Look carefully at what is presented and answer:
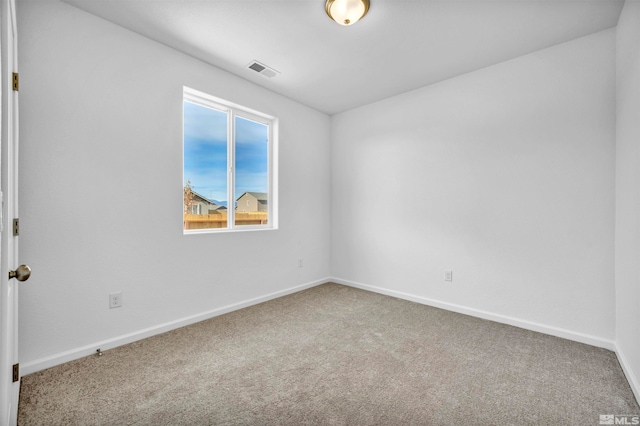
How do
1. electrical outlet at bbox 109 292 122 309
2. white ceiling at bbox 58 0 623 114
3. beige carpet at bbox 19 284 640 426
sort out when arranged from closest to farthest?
beige carpet at bbox 19 284 640 426, white ceiling at bbox 58 0 623 114, electrical outlet at bbox 109 292 122 309

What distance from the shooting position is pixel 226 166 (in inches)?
129

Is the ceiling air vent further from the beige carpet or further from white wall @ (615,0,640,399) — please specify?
white wall @ (615,0,640,399)

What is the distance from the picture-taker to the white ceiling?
2.12 m

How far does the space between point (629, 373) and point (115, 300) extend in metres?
3.67

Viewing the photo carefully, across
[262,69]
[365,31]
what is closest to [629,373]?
[365,31]

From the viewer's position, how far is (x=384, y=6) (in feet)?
6.90

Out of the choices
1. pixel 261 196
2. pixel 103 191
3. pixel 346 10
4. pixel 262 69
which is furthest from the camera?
pixel 261 196

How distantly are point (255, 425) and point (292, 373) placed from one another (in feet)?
1.63

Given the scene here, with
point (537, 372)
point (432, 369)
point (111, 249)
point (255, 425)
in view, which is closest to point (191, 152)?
point (111, 249)

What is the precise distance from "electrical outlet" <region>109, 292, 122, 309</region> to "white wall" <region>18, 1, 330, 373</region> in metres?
0.04

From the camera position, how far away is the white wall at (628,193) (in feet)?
5.85

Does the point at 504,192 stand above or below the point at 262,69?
below

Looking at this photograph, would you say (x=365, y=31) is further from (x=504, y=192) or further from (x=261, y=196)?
(x=261, y=196)

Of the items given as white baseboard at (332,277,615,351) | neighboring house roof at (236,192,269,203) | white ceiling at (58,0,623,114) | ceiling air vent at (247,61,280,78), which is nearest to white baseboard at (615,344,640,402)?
white baseboard at (332,277,615,351)
